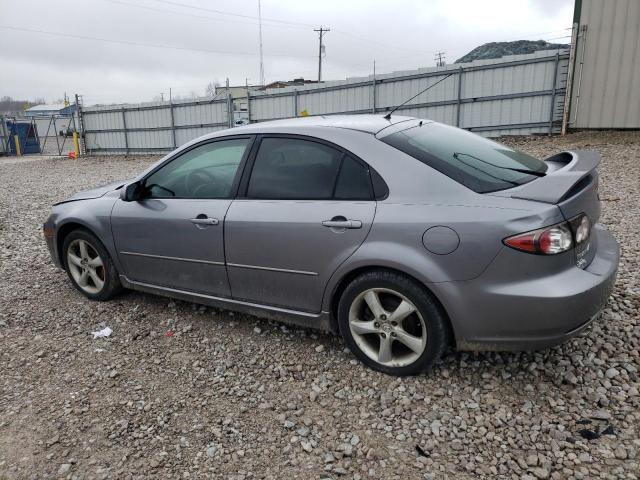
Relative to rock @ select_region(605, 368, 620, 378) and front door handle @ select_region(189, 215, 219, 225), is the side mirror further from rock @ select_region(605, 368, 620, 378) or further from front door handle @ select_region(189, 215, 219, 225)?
rock @ select_region(605, 368, 620, 378)

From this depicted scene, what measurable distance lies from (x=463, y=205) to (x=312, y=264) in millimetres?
976

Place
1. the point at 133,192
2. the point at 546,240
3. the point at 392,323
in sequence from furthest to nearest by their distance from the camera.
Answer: the point at 133,192
the point at 392,323
the point at 546,240

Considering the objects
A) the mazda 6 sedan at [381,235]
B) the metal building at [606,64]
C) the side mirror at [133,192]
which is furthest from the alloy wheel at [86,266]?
the metal building at [606,64]

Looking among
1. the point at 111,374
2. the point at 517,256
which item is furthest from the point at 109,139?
the point at 517,256

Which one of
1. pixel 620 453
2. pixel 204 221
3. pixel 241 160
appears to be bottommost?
pixel 620 453

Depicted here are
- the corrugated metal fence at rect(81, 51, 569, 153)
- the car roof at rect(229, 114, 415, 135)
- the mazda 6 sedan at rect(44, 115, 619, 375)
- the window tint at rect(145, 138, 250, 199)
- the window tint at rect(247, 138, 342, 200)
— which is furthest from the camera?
the corrugated metal fence at rect(81, 51, 569, 153)

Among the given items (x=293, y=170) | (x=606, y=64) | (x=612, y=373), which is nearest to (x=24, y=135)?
(x=606, y=64)

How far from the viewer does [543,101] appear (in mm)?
12914

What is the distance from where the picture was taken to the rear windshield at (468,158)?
106 inches

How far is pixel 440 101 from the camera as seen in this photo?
1441 centimetres

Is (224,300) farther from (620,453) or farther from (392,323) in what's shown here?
(620,453)

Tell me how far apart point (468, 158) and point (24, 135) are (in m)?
31.9

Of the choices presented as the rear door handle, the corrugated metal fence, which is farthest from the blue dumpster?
the rear door handle

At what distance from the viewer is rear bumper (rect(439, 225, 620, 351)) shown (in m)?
2.39
